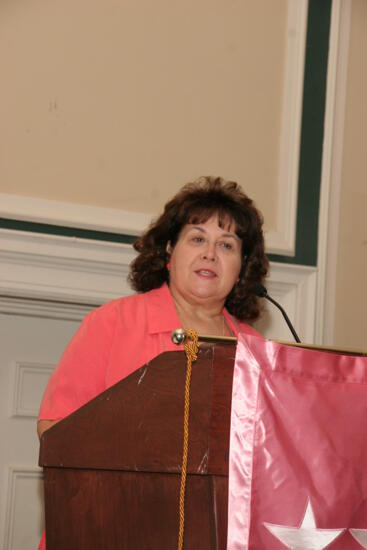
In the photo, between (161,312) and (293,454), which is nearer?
(293,454)

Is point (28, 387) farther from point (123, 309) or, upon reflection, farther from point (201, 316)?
point (123, 309)

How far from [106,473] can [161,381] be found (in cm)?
24

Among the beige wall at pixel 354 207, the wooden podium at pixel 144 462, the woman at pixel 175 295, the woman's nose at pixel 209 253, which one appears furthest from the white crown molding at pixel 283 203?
the wooden podium at pixel 144 462

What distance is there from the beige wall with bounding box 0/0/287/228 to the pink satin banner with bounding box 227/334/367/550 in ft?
6.34

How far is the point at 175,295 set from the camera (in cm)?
260

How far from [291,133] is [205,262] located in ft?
4.28

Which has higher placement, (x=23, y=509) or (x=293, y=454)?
(x=293, y=454)

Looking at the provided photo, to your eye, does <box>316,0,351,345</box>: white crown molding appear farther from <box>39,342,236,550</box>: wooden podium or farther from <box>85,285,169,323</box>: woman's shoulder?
<box>39,342,236,550</box>: wooden podium

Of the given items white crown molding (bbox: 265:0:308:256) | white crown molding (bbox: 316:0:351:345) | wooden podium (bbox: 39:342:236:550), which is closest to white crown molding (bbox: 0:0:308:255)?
white crown molding (bbox: 265:0:308:256)

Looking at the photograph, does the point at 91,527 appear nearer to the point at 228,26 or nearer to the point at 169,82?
the point at 169,82

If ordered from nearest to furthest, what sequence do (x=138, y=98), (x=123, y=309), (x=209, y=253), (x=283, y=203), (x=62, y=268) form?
(x=123, y=309), (x=209, y=253), (x=62, y=268), (x=138, y=98), (x=283, y=203)

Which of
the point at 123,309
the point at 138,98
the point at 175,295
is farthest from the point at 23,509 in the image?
the point at 138,98

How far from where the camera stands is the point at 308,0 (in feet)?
12.2

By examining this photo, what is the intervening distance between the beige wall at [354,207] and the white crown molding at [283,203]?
250 mm
